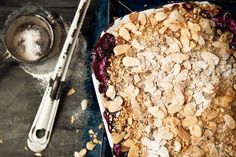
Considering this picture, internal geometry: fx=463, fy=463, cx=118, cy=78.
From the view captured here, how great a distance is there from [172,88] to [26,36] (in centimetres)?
42

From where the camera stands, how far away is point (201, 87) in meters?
0.94

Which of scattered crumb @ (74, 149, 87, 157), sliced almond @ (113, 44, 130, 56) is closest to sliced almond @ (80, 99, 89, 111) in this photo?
scattered crumb @ (74, 149, 87, 157)

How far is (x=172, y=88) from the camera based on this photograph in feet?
3.08

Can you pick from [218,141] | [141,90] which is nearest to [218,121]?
[218,141]

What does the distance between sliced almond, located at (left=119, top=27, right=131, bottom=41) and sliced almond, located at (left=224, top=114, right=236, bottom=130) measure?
0.26 m

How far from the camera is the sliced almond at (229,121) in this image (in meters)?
0.93

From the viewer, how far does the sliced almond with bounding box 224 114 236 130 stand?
0.93 m

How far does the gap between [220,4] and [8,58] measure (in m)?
0.54

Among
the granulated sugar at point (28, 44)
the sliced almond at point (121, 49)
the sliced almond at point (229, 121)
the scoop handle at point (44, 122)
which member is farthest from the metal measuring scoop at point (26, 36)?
the sliced almond at point (229, 121)

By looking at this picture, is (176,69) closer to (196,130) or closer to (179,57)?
(179,57)

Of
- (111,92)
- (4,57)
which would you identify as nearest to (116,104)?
(111,92)

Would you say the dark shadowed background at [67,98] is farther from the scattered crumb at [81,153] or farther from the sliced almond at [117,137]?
the sliced almond at [117,137]

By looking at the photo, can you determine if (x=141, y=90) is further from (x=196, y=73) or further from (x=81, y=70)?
(x=81, y=70)

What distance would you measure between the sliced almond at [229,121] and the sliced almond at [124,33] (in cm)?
26
